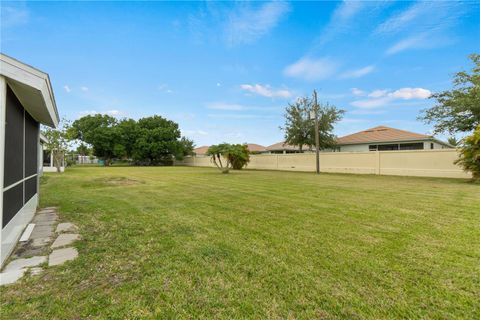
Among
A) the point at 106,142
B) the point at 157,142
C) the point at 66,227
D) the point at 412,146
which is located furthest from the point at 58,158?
the point at 412,146

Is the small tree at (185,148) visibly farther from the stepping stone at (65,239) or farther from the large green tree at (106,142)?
the stepping stone at (65,239)

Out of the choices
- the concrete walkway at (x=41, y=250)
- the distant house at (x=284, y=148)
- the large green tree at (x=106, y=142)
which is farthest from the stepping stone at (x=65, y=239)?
the large green tree at (x=106, y=142)

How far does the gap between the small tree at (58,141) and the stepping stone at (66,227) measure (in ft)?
56.7

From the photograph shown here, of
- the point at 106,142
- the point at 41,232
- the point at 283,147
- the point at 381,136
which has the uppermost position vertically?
the point at 106,142

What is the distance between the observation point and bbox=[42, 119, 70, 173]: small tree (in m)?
17.3

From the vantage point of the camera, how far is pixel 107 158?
33.7 metres

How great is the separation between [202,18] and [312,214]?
11.1 metres

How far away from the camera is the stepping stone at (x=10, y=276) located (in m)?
2.21

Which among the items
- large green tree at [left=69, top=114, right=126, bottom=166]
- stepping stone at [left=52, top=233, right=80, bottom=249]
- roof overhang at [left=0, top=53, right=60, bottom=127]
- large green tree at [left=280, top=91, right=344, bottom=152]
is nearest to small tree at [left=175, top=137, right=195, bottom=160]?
large green tree at [left=69, top=114, right=126, bottom=166]

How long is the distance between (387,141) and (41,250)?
2335cm

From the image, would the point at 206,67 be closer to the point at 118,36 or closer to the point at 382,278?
the point at 118,36

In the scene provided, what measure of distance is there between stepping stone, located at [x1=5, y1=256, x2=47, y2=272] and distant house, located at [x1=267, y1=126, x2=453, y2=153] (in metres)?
23.2

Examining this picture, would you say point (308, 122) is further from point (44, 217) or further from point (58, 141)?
point (58, 141)

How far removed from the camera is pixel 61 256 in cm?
278
